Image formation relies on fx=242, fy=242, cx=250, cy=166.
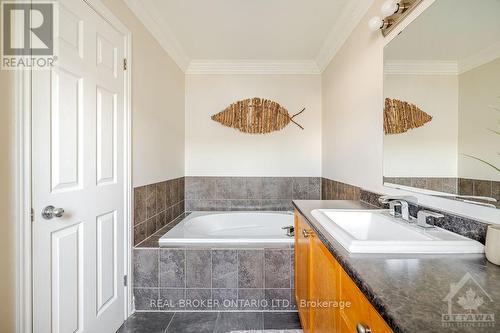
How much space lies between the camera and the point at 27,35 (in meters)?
1.06

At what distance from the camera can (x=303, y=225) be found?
4.94 feet

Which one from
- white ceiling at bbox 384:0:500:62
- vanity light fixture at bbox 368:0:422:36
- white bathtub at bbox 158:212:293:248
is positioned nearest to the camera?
white ceiling at bbox 384:0:500:62

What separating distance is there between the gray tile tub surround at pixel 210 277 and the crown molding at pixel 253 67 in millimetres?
2277

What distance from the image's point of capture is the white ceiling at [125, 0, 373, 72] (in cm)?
199

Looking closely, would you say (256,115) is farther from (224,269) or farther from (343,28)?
(224,269)

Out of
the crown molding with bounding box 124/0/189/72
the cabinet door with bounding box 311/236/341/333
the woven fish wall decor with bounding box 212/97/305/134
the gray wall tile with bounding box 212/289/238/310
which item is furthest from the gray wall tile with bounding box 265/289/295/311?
the crown molding with bounding box 124/0/189/72

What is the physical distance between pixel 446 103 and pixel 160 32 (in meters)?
2.33

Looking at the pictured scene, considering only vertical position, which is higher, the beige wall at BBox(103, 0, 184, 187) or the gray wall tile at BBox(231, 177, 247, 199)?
the beige wall at BBox(103, 0, 184, 187)

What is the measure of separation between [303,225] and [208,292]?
3.19ft

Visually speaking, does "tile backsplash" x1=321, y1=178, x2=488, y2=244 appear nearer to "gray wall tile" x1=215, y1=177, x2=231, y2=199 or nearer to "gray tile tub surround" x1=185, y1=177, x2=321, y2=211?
"gray tile tub surround" x1=185, y1=177, x2=321, y2=211

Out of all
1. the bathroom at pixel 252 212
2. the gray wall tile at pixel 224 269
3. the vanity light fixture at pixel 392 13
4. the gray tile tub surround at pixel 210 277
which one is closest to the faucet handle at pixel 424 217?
the bathroom at pixel 252 212

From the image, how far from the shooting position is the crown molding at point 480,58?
34.9 inches

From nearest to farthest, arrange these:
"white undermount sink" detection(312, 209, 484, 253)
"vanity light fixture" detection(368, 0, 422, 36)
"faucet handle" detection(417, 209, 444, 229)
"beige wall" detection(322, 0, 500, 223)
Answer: "white undermount sink" detection(312, 209, 484, 253)
"faucet handle" detection(417, 209, 444, 229)
"vanity light fixture" detection(368, 0, 422, 36)
"beige wall" detection(322, 0, 500, 223)

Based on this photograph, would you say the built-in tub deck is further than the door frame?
Yes
